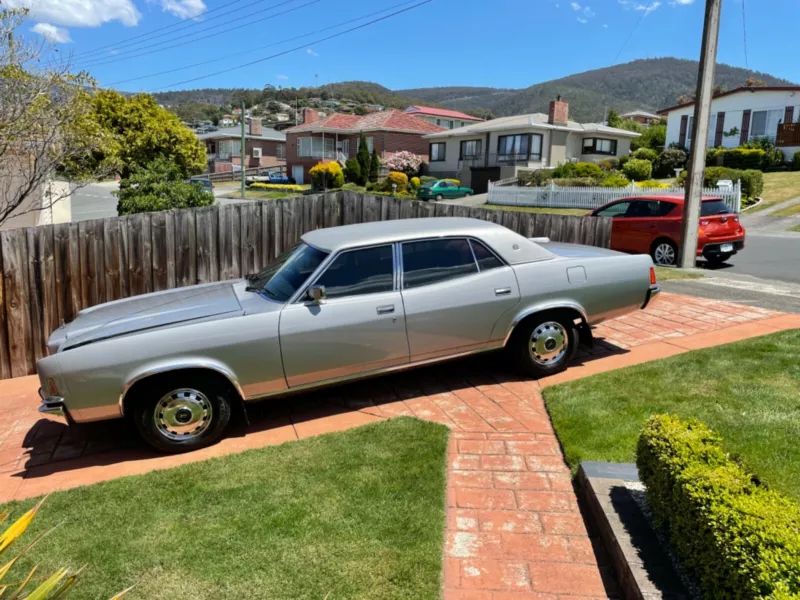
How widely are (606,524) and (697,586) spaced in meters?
0.69

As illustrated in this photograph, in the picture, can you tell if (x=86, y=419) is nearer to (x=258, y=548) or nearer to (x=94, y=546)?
(x=94, y=546)

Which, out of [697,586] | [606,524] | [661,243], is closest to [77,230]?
[606,524]

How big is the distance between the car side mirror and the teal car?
112ft

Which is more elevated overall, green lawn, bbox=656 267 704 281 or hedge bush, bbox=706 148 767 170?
hedge bush, bbox=706 148 767 170

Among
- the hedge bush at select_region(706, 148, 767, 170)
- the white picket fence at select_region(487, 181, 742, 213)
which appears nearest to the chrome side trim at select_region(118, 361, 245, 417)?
the white picket fence at select_region(487, 181, 742, 213)

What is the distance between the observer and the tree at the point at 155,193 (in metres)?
12.5

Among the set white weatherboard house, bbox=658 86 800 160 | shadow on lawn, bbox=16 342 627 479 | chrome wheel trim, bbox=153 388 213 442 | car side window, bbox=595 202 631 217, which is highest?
white weatherboard house, bbox=658 86 800 160

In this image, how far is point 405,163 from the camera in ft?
171

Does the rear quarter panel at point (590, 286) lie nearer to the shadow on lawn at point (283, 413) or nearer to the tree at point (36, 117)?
the shadow on lawn at point (283, 413)

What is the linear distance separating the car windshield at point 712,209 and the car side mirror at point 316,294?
1087 cm

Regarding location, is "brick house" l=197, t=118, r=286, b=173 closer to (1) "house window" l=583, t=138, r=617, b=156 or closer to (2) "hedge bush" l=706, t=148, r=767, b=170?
(1) "house window" l=583, t=138, r=617, b=156

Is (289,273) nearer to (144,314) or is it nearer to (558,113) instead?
(144,314)

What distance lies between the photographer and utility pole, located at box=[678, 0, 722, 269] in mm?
11773

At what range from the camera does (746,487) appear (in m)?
2.67
